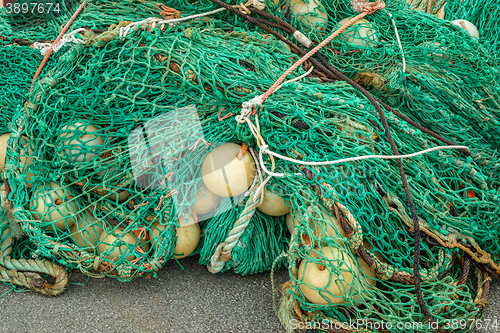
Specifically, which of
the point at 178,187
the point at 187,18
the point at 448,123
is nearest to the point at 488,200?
the point at 448,123

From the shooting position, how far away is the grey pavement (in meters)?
1.81

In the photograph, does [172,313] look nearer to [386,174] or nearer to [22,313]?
[22,313]

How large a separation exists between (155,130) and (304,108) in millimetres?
722

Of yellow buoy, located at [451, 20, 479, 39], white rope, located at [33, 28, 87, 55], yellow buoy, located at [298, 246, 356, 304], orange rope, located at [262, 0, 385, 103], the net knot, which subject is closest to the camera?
yellow buoy, located at [298, 246, 356, 304]

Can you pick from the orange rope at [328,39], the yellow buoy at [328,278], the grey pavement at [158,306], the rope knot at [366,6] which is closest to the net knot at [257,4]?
the orange rope at [328,39]

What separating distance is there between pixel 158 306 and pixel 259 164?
2.74ft

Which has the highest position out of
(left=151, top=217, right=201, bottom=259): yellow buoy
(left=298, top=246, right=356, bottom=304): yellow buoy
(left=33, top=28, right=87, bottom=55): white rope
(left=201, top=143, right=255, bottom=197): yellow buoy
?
(left=33, top=28, right=87, bottom=55): white rope

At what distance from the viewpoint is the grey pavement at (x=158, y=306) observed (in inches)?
71.2

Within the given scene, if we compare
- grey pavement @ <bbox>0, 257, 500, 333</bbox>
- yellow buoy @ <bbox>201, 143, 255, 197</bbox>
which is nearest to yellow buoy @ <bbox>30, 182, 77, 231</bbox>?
grey pavement @ <bbox>0, 257, 500, 333</bbox>

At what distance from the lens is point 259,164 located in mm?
1963

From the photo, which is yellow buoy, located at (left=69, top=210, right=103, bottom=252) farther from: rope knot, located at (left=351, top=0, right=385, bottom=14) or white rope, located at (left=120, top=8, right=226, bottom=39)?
rope knot, located at (left=351, top=0, right=385, bottom=14)

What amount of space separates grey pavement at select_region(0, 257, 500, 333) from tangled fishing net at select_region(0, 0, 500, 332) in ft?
0.28

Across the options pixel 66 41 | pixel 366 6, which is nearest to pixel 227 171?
pixel 66 41

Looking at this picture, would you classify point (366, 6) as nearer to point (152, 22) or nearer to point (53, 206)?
point (152, 22)
